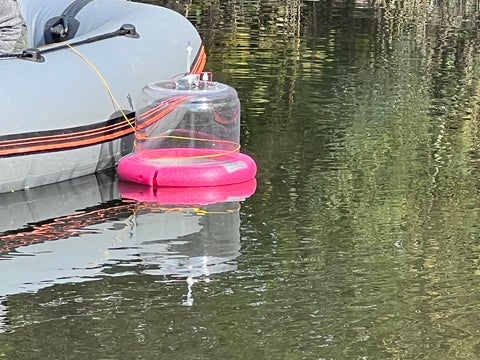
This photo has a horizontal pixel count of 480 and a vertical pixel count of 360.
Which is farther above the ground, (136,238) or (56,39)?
(56,39)

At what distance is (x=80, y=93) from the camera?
7.07 m

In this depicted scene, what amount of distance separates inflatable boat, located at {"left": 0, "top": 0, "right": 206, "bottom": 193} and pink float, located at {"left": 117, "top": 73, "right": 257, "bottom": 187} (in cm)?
23

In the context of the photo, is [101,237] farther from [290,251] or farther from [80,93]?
[80,93]

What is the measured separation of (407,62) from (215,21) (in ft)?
11.8

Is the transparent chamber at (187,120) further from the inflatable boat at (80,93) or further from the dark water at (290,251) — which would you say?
the dark water at (290,251)

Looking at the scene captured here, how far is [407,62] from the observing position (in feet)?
38.7

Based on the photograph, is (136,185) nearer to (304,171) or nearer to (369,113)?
(304,171)

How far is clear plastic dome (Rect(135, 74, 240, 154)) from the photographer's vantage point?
23.8 feet

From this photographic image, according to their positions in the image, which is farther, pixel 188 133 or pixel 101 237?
pixel 188 133

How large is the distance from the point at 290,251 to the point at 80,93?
1.90 m

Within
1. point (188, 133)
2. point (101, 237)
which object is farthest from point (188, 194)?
point (101, 237)

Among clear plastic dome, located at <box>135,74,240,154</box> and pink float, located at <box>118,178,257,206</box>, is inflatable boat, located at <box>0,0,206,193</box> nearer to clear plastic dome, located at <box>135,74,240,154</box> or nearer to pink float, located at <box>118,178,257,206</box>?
clear plastic dome, located at <box>135,74,240,154</box>

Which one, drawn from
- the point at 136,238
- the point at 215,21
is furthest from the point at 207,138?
the point at 215,21

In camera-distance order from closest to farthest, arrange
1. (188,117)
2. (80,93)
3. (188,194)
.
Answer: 1. (188,194)
2. (80,93)
3. (188,117)
